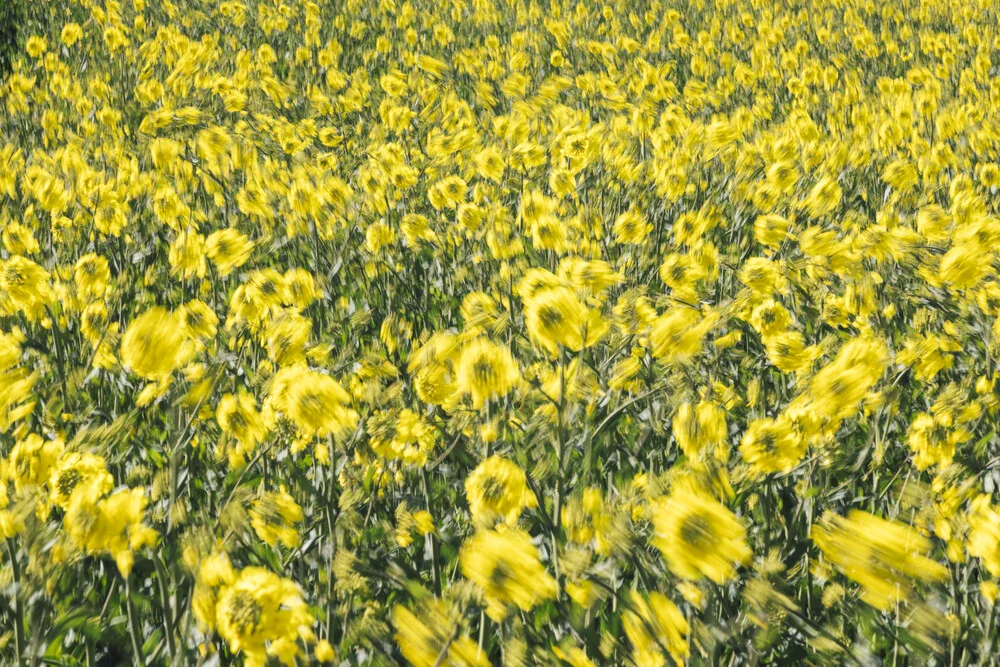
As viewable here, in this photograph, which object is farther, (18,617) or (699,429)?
(699,429)

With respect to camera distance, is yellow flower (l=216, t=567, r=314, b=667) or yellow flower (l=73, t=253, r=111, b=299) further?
yellow flower (l=73, t=253, r=111, b=299)

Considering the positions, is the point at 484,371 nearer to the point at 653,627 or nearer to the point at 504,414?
the point at 504,414

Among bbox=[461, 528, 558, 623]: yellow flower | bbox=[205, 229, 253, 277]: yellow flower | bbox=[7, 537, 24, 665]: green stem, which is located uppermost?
bbox=[461, 528, 558, 623]: yellow flower

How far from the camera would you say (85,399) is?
1.97 metres

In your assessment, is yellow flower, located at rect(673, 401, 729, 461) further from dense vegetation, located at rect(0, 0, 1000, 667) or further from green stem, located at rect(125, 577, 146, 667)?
green stem, located at rect(125, 577, 146, 667)

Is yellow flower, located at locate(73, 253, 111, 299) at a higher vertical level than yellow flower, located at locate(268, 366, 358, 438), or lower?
lower

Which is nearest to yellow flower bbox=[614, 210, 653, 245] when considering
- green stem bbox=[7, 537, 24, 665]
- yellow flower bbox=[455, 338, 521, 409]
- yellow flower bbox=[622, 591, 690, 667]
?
yellow flower bbox=[455, 338, 521, 409]

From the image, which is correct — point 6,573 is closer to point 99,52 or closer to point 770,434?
point 770,434

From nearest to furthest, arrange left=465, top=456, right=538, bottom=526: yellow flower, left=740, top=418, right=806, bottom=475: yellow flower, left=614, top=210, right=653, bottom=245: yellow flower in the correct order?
left=465, top=456, right=538, bottom=526: yellow flower → left=740, top=418, right=806, bottom=475: yellow flower → left=614, top=210, right=653, bottom=245: yellow flower

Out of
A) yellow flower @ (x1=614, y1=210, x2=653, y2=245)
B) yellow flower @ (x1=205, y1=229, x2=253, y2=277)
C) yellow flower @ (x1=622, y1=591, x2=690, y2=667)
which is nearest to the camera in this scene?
yellow flower @ (x1=622, y1=591, x2=690, y2=667)

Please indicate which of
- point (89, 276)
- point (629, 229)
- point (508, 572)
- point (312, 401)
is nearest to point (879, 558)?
point (508, 572)

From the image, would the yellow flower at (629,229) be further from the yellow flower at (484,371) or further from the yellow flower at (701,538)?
the yellow flower at (701,538)

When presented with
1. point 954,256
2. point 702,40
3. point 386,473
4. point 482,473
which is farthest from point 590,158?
point 702,40

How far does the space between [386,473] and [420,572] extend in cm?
23
